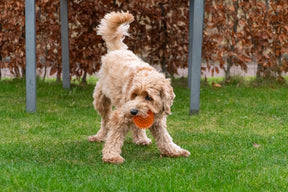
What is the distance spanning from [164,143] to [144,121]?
45 centimetres

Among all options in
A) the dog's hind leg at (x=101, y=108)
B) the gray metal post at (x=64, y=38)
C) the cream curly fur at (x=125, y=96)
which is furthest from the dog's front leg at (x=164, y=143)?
the gray metal post at (x=64, y=38)

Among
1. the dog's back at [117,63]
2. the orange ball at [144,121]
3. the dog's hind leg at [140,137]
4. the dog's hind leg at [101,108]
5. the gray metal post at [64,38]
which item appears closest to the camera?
the orange ball at [144,121]

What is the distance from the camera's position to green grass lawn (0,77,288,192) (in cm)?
359

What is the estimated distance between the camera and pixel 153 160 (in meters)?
4.30

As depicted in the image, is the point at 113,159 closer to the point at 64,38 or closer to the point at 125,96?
the point at 125,96

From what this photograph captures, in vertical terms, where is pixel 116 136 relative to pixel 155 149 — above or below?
above

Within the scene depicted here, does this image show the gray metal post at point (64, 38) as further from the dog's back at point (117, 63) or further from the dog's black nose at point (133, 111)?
the dog's black nose at point (133, 111)

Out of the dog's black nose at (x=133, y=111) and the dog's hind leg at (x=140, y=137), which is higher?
the dog's black nose at (x=133, y=111)

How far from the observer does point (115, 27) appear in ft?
16.7

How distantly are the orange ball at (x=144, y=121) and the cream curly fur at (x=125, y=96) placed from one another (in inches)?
2.2

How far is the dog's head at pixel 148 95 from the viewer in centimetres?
392

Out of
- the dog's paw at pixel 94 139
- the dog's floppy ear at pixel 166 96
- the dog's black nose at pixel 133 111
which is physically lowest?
the dog's paw at pixel 94 139

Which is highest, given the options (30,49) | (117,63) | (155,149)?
(30,49)

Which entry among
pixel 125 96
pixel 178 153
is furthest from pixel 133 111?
pixel 178 153
